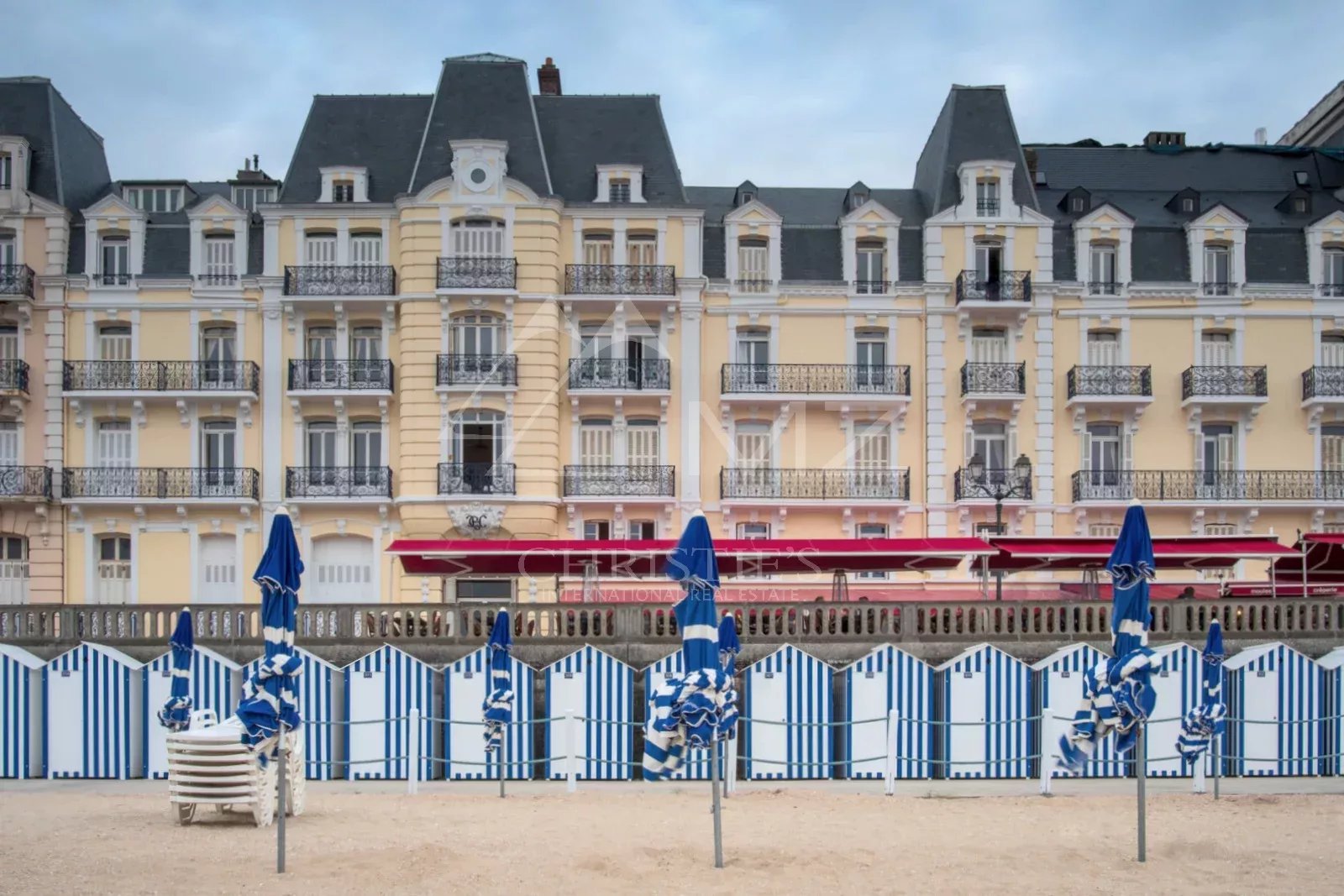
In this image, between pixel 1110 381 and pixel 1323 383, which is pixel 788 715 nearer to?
pixel 1110 381

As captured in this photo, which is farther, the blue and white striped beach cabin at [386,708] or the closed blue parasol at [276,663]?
the blue and white striped beach cabin at [386,708]

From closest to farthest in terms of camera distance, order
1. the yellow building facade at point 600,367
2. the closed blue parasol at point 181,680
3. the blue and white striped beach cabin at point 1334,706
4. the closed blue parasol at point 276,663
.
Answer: the closed blue parasol at point 276,663 → the closed blue parasol at point 181,680 → the blue and white striped beach cabin at point 1334,706 → the yellow building facade at point 600,367

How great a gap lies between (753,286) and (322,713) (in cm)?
1689

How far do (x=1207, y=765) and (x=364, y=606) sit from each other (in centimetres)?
1427

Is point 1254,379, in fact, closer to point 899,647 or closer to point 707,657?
point 899,647

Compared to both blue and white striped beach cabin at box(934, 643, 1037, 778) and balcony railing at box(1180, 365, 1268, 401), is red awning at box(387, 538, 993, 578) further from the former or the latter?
balcony railing at box(1180, 365, 1268, 401)

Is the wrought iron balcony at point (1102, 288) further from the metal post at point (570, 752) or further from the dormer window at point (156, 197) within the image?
the dormer window at point (156, 197)

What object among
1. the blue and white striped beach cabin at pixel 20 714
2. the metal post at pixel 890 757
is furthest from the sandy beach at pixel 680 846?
the blue and white striped beach cabin at pixel 20 714

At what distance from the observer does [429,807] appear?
18109 mm

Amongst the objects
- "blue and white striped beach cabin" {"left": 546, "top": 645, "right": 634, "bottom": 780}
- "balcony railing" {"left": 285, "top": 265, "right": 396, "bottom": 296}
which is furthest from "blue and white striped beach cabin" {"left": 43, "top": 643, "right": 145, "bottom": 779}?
"balcony railing" {"left": 285, "top": 265, "right": 396, "bottom": 296}

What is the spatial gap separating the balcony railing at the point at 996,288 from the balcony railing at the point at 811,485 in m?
4.70

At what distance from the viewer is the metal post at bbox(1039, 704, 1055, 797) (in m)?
20.5

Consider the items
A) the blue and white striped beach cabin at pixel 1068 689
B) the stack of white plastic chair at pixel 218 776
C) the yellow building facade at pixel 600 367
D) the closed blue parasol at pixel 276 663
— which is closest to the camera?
the closed blue parasol at pixel 276 663

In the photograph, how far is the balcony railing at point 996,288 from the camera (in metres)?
34.5
